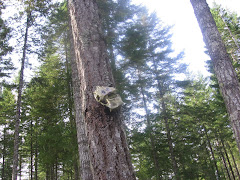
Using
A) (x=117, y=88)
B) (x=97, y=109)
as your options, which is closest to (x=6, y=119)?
(x=117, y=88)

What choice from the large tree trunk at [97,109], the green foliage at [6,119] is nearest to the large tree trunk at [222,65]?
the large tree trunk at [97,109]

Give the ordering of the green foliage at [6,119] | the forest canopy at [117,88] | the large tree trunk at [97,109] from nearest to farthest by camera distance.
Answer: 1. the large tree trunk at [97,109]
2. the forest canopy at [117,88]
3. the green foliage at [6,119]

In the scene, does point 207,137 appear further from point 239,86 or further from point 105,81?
point 105,81

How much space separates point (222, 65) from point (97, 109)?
3.97 metres

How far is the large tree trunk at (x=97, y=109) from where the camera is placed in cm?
179

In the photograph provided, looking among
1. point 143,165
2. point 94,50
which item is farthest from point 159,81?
point 94,50

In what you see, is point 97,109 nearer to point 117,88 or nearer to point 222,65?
point 222,65

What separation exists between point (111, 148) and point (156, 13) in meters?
16.2

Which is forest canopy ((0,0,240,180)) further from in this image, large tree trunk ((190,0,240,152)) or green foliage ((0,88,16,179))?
large tree trunk ((190,0,240,152))

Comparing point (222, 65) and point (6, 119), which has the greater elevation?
point (6, 119)

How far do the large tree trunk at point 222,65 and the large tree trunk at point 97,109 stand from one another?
3.47m

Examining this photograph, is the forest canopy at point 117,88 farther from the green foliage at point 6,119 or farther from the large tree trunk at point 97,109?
the large tree trunk at point 97,109

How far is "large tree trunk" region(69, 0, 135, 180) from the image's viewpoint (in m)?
1.79

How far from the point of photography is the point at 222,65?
4.65 meters
